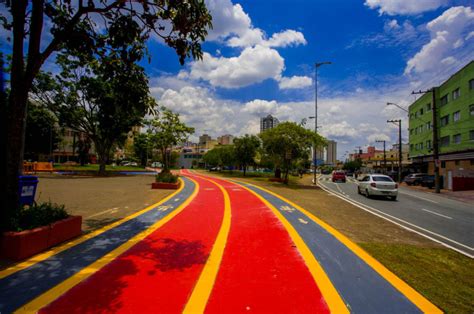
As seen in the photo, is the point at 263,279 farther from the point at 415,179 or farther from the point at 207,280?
the point at 415,179

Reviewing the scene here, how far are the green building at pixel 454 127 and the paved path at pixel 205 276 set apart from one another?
92.4 feet

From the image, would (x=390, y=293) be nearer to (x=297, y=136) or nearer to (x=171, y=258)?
(x=171, y=258)

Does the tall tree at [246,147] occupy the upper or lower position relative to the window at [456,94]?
lower

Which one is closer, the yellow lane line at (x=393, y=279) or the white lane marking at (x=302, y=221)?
the yellow lane line at (x=393, y=279)

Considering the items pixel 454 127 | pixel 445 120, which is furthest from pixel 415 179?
pixel 445 120

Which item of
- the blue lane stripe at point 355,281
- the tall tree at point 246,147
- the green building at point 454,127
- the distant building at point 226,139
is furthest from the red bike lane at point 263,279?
the distant building at point 226,139

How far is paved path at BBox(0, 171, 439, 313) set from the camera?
9.32 ft

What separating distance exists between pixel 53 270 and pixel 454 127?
42.1 m

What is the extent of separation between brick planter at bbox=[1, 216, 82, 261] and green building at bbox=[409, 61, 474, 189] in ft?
105

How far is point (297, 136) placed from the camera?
22672 mm

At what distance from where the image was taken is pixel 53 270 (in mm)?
3615

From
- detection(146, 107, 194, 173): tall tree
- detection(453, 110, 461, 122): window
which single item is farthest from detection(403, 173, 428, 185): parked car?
detection(146, 107, 194, 173): tall tree

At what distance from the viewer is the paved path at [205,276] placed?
112 inches

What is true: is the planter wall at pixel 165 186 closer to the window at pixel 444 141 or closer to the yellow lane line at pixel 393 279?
the yellow lane line at pixel 393 279
